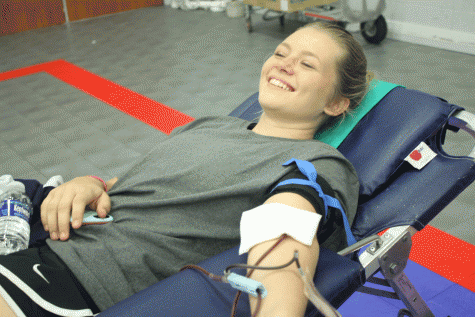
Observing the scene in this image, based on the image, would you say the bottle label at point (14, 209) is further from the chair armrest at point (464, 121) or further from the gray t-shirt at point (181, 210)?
the chair armrest at point (464, 121)

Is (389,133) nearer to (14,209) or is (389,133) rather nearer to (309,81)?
(309,81)

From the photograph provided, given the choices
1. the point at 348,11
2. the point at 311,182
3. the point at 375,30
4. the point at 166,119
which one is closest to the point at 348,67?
the point at 311,182

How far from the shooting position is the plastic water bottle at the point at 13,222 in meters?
0.98

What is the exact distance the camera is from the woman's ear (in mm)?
1213

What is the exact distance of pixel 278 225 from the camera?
79 centimetres

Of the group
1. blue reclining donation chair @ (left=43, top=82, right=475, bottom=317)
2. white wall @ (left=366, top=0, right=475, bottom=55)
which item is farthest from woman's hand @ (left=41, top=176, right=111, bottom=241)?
white wall @ (left=366, top=0, right=475, bottom=55)

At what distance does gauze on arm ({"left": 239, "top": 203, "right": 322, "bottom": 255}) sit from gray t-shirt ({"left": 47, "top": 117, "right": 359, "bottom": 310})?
5.3 inches

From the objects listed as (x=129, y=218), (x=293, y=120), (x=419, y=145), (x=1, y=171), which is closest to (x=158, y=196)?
(x=129, y=218)

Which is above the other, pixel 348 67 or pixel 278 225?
pixel 348 67

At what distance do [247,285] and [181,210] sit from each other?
344 millimetres

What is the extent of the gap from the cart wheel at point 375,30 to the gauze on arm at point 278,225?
3526 mm

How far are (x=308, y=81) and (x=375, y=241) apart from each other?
423 millimetres

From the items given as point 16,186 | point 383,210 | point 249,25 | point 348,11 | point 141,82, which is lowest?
point 141,82

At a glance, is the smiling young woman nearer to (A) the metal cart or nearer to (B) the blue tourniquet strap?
(B) the blue tourniquet strap
